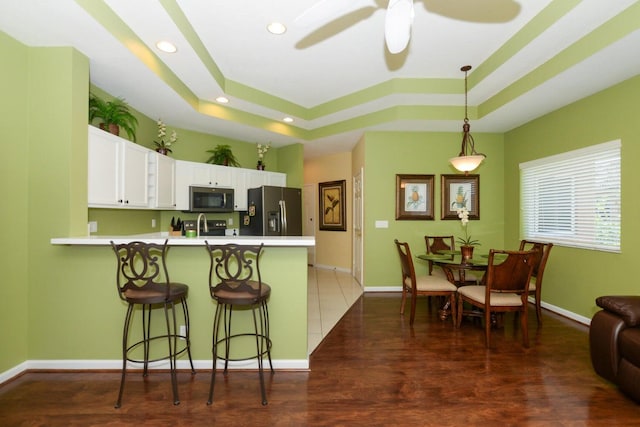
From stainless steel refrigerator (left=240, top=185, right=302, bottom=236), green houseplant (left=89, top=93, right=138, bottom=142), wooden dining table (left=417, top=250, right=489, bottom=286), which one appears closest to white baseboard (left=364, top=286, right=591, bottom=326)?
wooden dining table (left=417, top=250, right=489, bottom=286)

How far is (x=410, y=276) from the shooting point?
3512mm

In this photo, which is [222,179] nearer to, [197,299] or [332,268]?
[197,299]

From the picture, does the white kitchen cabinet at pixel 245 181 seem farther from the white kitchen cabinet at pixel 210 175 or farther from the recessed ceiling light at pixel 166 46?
the recessed ceiling light at pixel 166 46

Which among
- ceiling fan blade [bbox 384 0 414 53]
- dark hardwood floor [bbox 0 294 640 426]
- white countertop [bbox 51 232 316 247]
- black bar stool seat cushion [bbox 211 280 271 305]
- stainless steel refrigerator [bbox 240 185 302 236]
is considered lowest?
dark hardwood floor [bbox 0 294 640 426]

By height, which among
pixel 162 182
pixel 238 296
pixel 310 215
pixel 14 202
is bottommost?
pixel 238 296

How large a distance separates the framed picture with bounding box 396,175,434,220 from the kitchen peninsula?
9.44 ft

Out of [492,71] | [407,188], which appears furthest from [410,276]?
[492,71]

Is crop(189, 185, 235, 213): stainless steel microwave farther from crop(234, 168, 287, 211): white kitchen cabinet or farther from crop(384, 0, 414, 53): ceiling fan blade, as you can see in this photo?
crop(384, 0, 414, 53): ceiling fan blade

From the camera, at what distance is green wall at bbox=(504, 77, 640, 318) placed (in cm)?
295

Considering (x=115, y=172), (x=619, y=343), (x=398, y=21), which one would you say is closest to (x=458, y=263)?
(x=619, y=343)

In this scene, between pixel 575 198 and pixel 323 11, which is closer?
pixel 323 11

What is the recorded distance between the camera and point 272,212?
495cm

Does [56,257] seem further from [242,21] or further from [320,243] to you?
[320,243]

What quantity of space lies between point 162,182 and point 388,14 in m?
3.30
